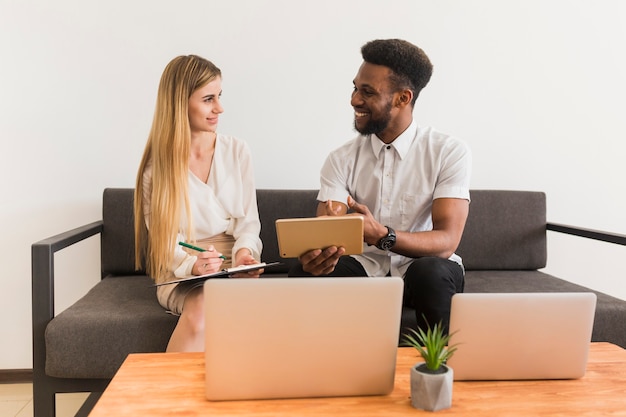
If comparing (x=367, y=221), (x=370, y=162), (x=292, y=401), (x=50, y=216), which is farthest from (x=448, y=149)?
(x=50, y=216)

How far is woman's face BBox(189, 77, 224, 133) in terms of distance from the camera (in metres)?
2.30

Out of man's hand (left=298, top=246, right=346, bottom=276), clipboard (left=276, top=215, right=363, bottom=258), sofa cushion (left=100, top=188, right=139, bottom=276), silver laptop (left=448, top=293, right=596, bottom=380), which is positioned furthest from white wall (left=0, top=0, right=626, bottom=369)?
silver laptop (left=448, top=293, right=596, bottom=380)

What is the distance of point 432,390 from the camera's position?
1140 millimetres

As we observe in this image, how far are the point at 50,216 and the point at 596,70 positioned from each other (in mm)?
2631

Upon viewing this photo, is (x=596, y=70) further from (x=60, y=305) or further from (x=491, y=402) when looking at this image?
(x=60, y=305)

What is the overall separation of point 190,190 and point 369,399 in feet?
4.35

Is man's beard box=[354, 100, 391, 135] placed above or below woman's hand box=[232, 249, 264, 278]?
above

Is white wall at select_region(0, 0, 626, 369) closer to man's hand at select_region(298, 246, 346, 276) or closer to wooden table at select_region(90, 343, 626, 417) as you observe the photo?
man's hand at select_region(298, 246, 346, 276)

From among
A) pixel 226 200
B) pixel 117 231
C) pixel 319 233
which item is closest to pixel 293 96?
pixel 226 200

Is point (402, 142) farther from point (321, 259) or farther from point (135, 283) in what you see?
A: point (135, 283)

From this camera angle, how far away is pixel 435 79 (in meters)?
2.98

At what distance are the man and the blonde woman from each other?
305 mm

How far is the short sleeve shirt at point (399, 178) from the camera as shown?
234 cm

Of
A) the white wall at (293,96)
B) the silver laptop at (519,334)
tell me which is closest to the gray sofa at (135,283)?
the white wall at (293,96)
